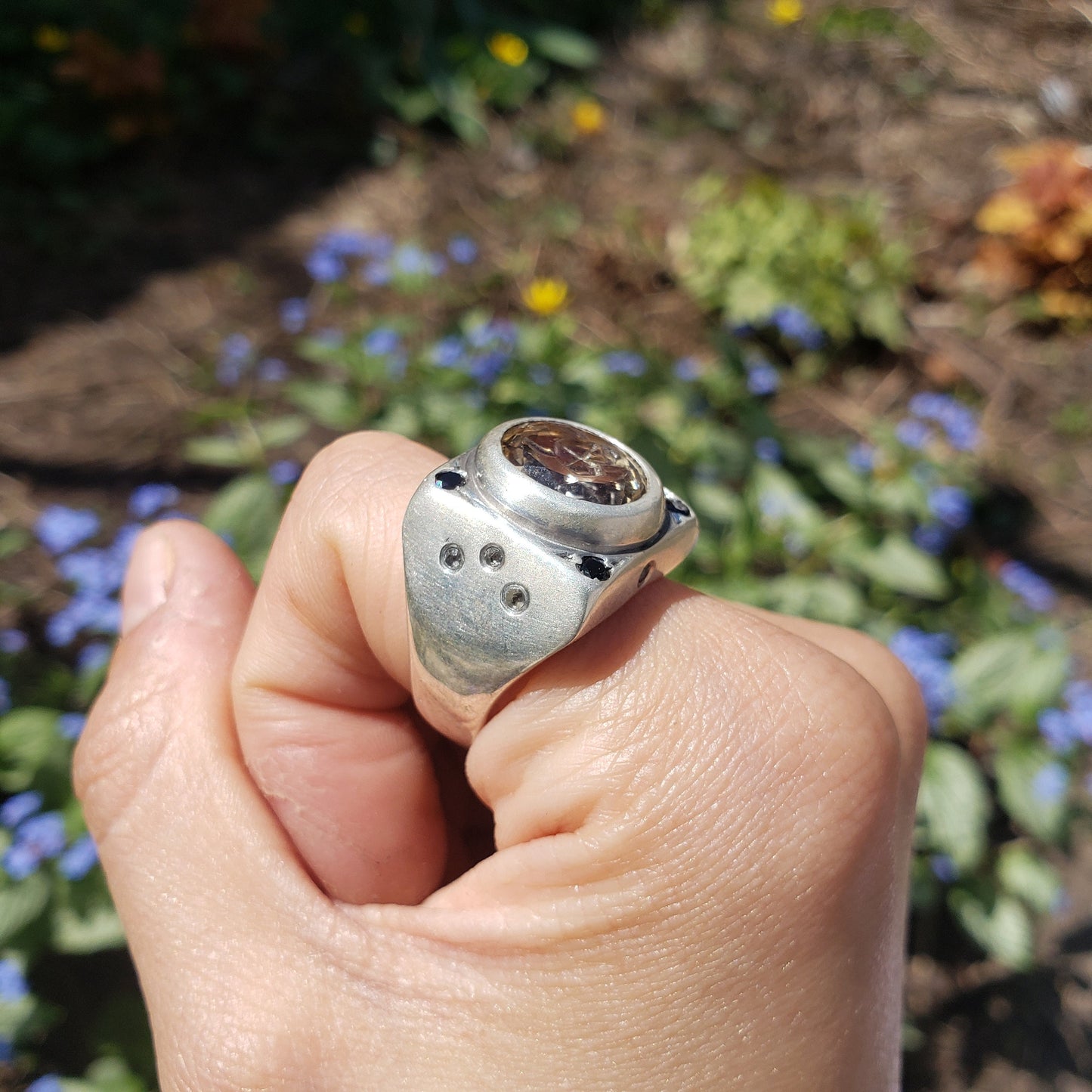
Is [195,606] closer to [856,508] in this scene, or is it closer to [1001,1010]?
[856,508]

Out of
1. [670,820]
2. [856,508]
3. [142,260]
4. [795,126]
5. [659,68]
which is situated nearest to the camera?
[670,820]

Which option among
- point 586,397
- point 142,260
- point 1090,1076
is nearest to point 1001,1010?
point 1090,1076

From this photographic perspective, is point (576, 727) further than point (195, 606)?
No

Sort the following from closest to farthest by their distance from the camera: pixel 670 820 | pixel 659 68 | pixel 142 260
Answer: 1. pixel 670 820
2. pixel 142 260
3. pixel 659 68

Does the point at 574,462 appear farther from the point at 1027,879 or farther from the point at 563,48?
the point at 563,48

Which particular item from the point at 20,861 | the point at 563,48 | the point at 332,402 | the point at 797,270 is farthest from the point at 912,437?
the point at 563,48

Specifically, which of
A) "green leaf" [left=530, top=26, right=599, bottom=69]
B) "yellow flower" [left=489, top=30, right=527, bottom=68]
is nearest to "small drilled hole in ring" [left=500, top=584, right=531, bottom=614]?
"yellow flower" [left=489, top=30, right=527, bottom=68]

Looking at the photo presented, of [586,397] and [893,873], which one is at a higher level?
[893,873]
